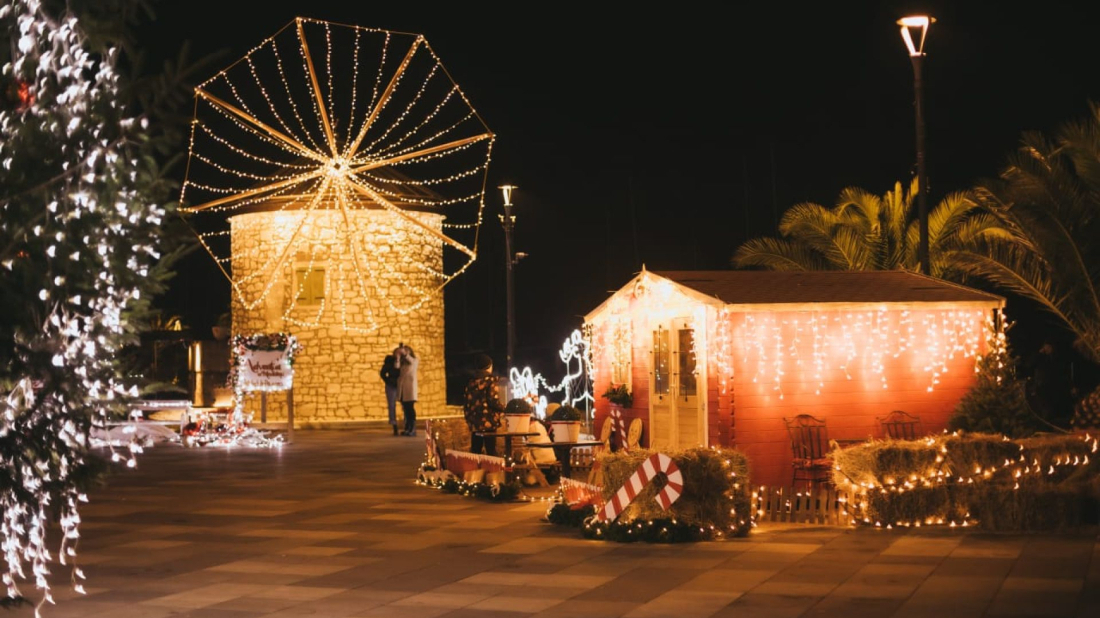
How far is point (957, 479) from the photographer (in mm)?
12508

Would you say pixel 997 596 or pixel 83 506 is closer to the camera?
pixel 997 596

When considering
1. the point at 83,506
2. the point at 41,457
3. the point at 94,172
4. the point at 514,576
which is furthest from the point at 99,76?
the point at 83,506

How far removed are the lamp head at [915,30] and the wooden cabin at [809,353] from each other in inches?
113

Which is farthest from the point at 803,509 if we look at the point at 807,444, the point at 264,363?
the point at 264,363

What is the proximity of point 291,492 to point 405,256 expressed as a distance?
1667cm

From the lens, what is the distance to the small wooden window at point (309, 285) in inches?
1278

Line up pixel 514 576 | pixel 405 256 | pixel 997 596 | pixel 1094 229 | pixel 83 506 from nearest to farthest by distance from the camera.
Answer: pixel 997 596 → pixel 514 576 → pixel 83 506 → pixel 1094 229 → pixel 405 256

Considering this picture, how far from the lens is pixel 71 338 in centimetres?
576

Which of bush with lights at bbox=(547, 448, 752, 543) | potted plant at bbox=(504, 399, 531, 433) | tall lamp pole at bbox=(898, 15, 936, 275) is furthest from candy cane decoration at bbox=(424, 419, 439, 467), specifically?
tall lamp pole at bbox=(898, 15, 936, 275)

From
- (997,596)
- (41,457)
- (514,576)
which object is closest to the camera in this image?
(41,457)

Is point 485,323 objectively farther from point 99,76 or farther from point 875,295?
point 99,76

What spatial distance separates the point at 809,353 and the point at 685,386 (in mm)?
1803

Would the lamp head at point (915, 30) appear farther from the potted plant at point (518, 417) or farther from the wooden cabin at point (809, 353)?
the potted plant at point (518, 417)

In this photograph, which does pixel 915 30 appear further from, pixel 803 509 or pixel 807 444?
pixel 803 509
